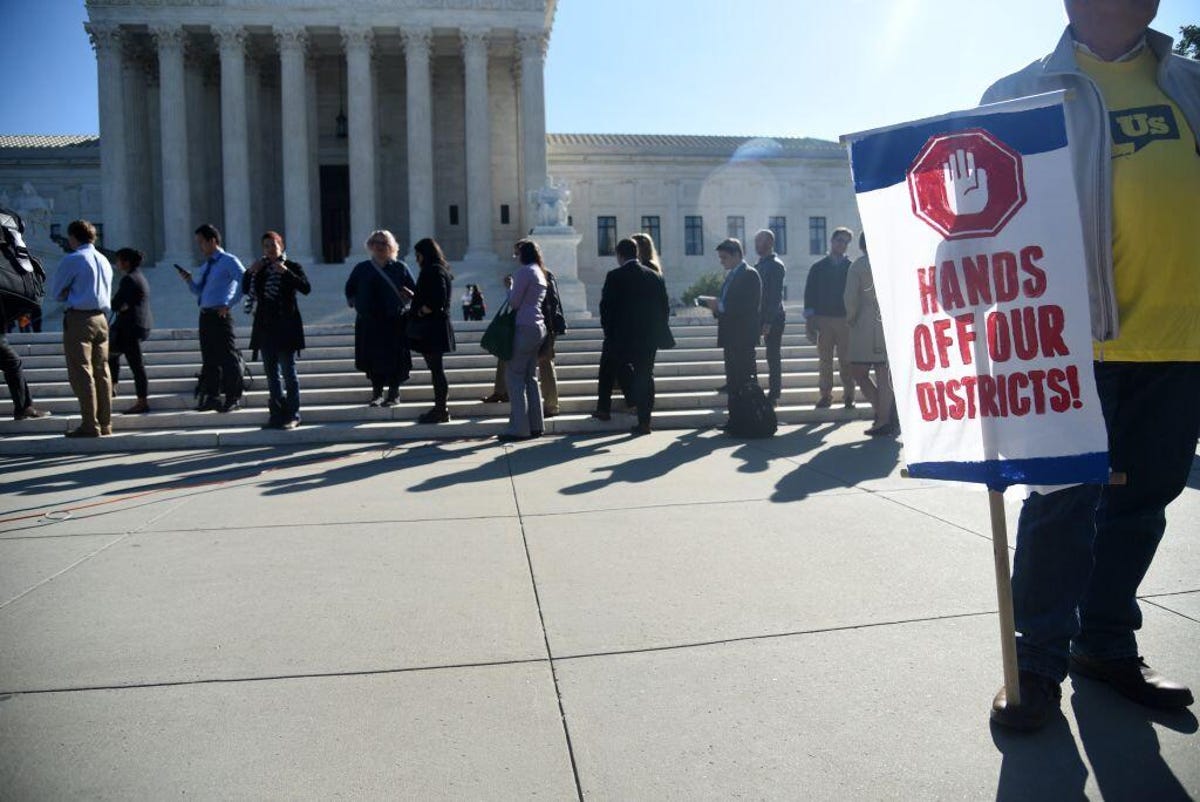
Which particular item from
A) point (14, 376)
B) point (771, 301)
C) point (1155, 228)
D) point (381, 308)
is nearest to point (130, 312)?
point (14, 376)

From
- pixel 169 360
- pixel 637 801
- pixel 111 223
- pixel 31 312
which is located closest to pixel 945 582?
pixel 637 801

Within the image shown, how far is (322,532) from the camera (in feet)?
15.8

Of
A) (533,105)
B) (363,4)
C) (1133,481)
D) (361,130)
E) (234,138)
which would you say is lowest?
(1133,481)

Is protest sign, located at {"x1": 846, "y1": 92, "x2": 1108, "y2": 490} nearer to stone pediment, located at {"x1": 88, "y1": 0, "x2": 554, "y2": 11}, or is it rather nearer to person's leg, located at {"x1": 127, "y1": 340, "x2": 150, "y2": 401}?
person's leg, located at {"x1": 127, "y1": 340, "x2": 150, "y2": 401}

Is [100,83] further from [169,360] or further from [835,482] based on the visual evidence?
[835,482]

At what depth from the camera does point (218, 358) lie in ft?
31.3

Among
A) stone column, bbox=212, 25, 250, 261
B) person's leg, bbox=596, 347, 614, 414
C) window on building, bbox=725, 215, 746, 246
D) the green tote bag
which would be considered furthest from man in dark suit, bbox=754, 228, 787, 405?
window on building, bbox=725, 215, 746, 246

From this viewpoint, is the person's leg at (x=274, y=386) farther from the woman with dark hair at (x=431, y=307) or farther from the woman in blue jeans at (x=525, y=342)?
the woman in blue jeans at (x=525, y=342)

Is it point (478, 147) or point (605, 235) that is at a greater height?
point (478, 147)

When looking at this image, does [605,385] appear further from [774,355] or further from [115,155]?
[115,155]

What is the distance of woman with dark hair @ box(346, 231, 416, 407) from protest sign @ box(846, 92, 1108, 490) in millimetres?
7432

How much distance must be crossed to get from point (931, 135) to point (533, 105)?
31.5 m

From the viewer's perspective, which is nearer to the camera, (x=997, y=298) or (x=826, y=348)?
(x=997, y=298)

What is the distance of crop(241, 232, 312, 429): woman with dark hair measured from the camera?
8.59m
